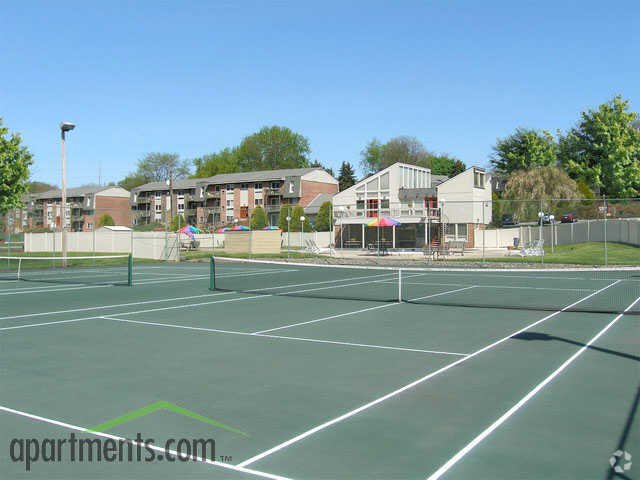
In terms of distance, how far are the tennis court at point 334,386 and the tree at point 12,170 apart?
30.6 metres

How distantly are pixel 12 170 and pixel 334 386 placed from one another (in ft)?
137

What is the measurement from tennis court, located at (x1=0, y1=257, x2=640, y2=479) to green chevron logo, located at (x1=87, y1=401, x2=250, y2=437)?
37mm

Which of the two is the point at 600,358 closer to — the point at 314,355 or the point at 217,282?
the point at 314,355

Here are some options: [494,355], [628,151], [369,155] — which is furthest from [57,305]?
[369,155]

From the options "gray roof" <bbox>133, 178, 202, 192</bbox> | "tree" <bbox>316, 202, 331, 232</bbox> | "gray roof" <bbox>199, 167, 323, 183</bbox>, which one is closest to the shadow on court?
"tree" <bbox>316, 202, 331, 232</bbox>

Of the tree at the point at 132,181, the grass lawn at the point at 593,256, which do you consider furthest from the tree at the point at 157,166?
the grass lawn at the point at 593,256

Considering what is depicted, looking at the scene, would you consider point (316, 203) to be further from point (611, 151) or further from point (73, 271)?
point (73, 271)

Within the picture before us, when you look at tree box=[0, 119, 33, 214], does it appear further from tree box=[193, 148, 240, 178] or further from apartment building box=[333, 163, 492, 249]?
tree box=[193, 148, 240, 178]

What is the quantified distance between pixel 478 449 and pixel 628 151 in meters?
55.5

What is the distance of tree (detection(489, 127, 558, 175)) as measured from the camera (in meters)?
66.5

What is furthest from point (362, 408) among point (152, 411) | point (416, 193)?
point (416, 193)

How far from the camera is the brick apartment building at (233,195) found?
270ft

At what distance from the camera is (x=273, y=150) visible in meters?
118

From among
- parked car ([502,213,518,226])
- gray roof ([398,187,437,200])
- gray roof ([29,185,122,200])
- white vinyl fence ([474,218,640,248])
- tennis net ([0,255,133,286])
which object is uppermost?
gray roof ([29,185,122,200])
